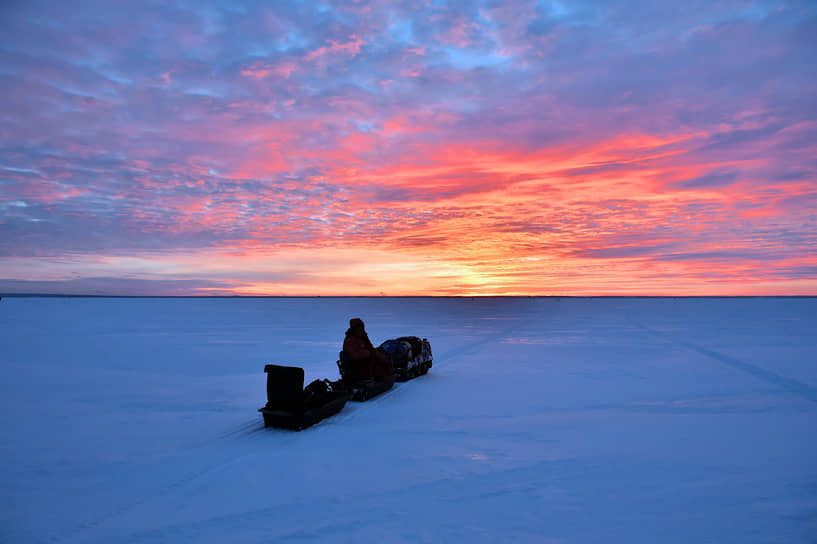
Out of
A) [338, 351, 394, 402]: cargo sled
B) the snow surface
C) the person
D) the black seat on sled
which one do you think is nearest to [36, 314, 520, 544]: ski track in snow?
the snow surface

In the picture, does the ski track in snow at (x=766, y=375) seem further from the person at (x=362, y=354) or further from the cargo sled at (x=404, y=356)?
the person at (x=362, y=354)

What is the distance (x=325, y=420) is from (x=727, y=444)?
7397 millimetres

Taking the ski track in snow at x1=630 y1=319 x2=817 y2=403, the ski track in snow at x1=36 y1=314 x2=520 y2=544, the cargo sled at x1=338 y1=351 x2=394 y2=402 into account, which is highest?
the cargo sled at x1=338 y1=351 x2=394 y2=402

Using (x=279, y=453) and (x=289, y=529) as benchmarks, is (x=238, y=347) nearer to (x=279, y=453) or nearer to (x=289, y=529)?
(x=279, y=453)

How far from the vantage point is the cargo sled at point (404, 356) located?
1405 centimetres

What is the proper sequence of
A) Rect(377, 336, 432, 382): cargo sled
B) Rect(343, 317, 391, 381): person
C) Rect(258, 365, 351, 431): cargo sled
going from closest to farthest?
Rect(258, 365, 351, 431): cargo sled → Rect(343, 317, 391, 381): person → Rect(377, 336, 432, 382): cargo sled

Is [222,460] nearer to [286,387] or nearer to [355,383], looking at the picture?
[286,387]

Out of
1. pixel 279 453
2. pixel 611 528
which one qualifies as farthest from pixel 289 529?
pixel 611 528

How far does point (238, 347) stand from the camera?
2280cm

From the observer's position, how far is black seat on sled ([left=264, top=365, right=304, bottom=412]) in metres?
8.77

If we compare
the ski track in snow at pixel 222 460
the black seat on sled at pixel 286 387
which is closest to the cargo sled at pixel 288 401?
the black seat on sled at pixel 286 387

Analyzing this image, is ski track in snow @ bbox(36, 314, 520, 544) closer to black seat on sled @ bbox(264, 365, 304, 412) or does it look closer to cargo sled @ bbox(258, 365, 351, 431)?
cargo sled @ bbox(258, 365, 351, 431)

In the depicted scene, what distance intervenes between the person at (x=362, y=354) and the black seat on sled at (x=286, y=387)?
2.74 m

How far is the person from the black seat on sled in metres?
2.74
